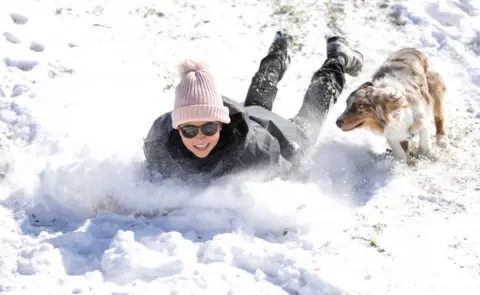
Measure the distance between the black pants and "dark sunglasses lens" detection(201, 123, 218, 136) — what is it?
1.09 meters

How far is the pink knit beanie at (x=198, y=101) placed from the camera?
12.3 feet

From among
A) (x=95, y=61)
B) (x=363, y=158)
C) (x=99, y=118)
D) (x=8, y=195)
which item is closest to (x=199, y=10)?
(x=95, y=61)

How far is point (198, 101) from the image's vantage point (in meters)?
3.77

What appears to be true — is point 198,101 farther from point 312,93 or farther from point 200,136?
point 312,93

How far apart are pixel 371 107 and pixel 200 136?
4.88 feet

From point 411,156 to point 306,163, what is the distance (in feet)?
3.60

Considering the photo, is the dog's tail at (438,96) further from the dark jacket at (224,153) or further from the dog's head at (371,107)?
the dark jacket at (224,153)

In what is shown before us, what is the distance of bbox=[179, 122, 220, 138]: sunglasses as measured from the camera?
3812mm

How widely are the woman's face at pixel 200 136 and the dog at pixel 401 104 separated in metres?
1.20

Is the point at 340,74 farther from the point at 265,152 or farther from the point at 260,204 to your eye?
the point at 260,204

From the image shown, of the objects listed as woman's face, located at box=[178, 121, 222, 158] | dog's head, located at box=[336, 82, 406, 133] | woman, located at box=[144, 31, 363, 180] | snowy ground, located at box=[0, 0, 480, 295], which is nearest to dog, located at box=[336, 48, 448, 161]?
dog's head, located at box=[336, 82, 406, 133]

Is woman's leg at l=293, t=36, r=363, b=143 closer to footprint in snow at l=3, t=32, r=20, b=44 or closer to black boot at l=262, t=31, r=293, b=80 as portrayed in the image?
black boot at l=262, t=31, r=293, b=80

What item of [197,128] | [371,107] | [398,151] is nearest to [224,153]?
[197,128]

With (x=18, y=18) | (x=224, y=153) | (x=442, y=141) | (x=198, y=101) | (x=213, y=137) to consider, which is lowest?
(x=442, y=141)
